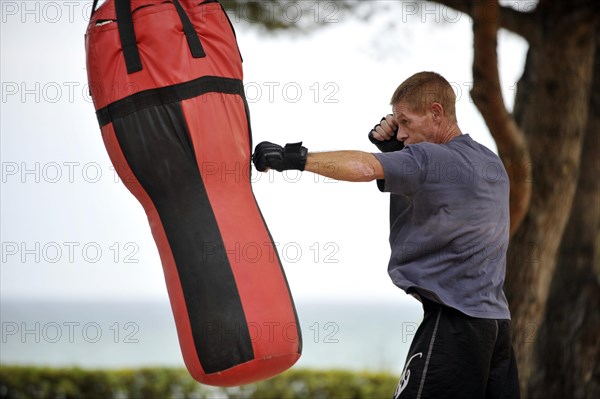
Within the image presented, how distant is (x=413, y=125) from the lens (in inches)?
117

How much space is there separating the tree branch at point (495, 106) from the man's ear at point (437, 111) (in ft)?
6.78

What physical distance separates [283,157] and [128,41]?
79 cm

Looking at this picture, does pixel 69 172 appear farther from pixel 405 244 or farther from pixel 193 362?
pixel 405 244

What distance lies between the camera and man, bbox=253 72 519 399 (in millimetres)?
2691

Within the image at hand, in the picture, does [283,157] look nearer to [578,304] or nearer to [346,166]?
[346,166]

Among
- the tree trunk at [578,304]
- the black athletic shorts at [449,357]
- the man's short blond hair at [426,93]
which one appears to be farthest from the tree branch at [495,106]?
the black athletic shorts at [449,357]

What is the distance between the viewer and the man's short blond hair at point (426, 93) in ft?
9.64

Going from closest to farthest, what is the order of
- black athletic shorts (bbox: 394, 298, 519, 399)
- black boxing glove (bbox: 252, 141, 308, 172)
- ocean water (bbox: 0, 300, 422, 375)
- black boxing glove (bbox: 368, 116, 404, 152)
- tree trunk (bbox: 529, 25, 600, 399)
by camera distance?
black boxing glove (bbox: 252, 141, 308, 172) < black athletic shorts (bbox: 394, 298, 519, 399) < black boxing glove (bbox: 368, 116, 404, 152) < tree trunk (bbox: 529, 25, 600, 399) < ocean water (bbox: 0, 300, 422, 375)

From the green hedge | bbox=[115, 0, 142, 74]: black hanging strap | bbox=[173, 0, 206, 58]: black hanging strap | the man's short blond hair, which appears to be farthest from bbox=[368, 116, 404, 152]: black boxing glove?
the green hedge

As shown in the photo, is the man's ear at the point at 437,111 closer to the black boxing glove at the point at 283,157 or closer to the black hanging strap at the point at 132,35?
the black boxing glove at the point at 283,157

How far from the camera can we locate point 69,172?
173 inches

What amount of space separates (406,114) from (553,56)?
3.05 metres

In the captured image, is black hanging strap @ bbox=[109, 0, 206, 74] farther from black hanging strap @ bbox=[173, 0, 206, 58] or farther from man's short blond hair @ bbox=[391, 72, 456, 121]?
man's short blond hair @ bbox=[391, 72, 456, 121]

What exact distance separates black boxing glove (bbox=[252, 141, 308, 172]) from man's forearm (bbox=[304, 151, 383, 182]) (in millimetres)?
29
